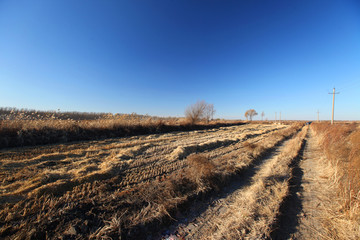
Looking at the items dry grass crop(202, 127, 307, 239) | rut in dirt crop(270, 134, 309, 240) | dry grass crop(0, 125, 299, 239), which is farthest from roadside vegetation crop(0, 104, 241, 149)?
rut in dirt crop(270, 134, 309, 240)

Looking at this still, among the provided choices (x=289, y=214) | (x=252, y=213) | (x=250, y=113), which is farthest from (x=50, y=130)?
(x=250, y=113)

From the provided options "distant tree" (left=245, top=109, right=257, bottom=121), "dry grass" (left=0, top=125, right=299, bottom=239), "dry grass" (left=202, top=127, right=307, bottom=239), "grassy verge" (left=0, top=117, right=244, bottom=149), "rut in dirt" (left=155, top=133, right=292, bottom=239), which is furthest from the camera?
"distant tree" (left=245, top=109, right=257, bottom=121)

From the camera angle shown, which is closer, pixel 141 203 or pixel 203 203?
pixel 141 203

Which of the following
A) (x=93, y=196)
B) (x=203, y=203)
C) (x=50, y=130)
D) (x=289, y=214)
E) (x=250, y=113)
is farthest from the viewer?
(x=250, y=113)

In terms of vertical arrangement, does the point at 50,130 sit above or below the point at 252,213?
above

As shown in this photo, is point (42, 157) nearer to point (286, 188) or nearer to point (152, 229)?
point (152, 229)

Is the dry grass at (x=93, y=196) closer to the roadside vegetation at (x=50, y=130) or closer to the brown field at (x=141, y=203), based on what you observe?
the brown field at (x=141, y=203)

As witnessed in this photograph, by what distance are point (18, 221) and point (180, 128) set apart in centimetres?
1774

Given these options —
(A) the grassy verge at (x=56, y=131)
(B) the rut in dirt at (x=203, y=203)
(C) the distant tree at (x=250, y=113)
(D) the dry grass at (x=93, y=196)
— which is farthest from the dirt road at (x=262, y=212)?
(C) the distant tree at (x=250, y=113)

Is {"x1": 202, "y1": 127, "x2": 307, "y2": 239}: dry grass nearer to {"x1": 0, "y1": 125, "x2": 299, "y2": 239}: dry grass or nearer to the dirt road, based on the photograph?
the dirt road

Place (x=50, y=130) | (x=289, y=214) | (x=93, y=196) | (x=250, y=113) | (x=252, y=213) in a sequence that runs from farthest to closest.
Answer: (x=250, y=113) → (x=50, y=130) → (x=93, y=196) → (x=289, y=214) → (x=252, y=213)

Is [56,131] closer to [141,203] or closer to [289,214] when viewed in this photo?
[141,203]

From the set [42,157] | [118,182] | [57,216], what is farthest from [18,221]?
[42,157]

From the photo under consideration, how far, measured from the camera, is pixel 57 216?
85.0 inches
